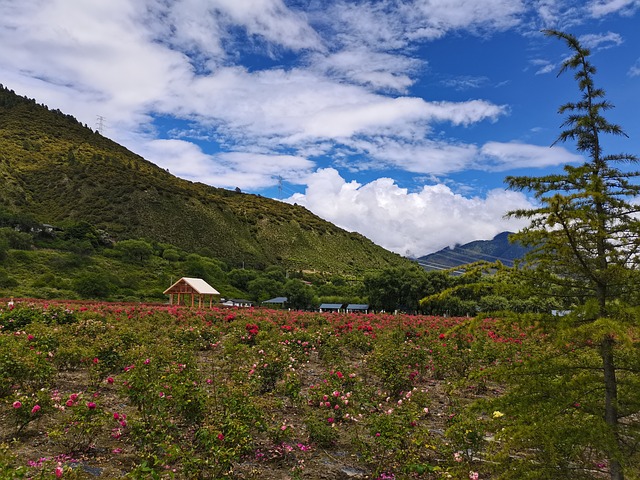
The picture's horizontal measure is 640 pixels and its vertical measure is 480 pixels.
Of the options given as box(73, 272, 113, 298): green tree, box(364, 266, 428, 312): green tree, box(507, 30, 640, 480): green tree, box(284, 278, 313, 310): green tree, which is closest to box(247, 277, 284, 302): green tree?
box(284, 278, 313, 310): green tree

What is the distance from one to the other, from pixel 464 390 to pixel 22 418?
8345 millimetres

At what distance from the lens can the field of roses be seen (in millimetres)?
4676

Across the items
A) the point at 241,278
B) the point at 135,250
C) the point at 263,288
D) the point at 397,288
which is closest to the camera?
the point at 397,288

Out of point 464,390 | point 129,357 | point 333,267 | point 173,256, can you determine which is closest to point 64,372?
point 129,357

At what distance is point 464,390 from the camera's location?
30.6ft

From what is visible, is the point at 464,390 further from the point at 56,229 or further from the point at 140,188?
the point at 140,188

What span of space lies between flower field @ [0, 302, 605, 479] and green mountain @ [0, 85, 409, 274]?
74156mm

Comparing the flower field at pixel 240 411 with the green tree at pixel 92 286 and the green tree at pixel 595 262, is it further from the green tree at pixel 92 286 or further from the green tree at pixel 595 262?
the green tree at pixel 92 286

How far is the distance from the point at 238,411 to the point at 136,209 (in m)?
94.2

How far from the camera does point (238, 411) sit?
17.1ft

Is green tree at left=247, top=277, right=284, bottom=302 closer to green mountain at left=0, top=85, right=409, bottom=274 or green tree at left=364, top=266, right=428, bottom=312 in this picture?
green mountain at left=0, top=85, right=409, bottom=274

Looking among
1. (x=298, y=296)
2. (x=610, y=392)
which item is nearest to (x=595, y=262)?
(x=610, y=392)

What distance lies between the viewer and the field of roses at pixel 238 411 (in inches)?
184

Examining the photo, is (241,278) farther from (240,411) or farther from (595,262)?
(595,262)
